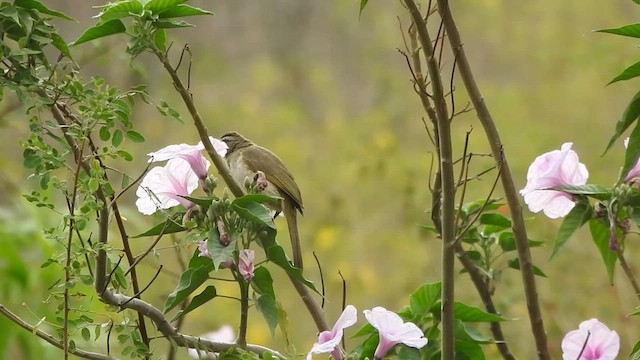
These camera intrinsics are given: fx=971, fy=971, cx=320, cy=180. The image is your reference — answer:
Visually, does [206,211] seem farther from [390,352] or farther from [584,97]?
[584,97]

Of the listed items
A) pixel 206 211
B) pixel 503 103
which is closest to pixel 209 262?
pixel 206 211

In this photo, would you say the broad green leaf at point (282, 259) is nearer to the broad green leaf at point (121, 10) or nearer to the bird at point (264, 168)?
the broad green leaf at point (121, 10)

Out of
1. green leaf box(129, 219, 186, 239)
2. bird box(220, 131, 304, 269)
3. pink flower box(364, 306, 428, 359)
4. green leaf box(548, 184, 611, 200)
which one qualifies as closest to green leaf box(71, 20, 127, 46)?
green leaf box(129, 219, 186, 239)

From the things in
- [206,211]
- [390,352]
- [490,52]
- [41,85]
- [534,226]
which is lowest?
[390,352]

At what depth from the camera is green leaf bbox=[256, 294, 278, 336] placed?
3.60 ft

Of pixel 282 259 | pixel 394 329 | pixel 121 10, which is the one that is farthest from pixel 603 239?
pixel 121 10

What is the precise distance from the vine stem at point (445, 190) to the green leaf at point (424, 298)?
134 mm

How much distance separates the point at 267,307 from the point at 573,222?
15.4 inches

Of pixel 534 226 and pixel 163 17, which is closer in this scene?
pixel 163 17

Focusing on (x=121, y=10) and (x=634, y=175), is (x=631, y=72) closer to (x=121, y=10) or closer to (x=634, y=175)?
(x=634, y=175)

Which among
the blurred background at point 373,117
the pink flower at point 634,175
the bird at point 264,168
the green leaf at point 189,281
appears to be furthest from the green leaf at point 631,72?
the blurred background at point 373,117

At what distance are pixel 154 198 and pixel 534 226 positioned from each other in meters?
3.20

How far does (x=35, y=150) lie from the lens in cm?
114

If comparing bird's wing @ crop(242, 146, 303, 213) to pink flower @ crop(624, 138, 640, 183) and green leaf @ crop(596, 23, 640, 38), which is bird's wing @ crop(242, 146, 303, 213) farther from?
green leaf @ crop(596, 23, 640, 38)
